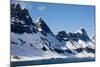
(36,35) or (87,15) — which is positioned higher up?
(87,15)

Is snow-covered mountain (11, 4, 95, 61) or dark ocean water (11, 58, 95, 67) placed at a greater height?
snow-covered mountain (11, 4, 95, 61)

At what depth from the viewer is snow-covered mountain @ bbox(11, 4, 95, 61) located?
2.22 meters

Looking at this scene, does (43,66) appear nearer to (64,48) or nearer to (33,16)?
(64,48)

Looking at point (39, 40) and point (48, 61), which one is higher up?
point (39, 40)

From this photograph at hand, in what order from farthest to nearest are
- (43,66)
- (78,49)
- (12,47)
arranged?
(78,49) < (43,66) < (12,47)

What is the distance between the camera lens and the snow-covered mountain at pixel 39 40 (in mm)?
2221

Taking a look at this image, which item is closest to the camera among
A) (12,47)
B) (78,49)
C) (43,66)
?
(12,47)

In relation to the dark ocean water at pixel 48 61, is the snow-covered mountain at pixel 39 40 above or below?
above

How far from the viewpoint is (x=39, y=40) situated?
2330mm

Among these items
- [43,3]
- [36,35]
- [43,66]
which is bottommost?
[43,66]

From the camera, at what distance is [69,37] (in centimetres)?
248

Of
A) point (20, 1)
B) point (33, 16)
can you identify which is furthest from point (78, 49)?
point (20, 1)

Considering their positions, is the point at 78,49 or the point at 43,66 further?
the point at 78,49

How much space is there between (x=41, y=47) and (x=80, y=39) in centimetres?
51
